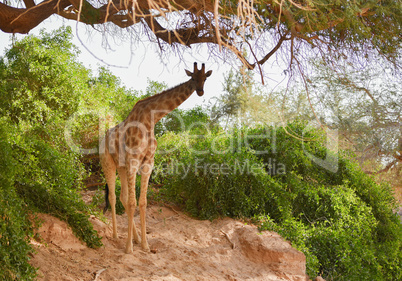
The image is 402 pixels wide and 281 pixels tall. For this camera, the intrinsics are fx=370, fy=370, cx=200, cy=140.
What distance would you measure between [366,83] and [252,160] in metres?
5.47

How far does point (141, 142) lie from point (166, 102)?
639 mm

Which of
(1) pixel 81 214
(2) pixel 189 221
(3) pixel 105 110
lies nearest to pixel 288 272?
(2) pixel 189 221

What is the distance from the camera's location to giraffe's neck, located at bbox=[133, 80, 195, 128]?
4.93 m

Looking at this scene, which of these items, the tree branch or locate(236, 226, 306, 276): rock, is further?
locate(236, 226, 306, 276): rock

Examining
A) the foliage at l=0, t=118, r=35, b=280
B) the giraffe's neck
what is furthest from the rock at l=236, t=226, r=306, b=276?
the foliage at l=0, t=118, r=35, b=280

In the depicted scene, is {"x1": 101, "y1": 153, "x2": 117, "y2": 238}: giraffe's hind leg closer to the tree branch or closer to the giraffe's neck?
the giraffe's neck

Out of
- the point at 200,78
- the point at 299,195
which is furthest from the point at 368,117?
the point at 200,78

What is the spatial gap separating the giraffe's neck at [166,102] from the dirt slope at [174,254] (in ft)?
5.72

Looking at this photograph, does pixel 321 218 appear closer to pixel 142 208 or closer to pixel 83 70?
pixel 142 208

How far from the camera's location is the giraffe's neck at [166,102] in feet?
16.2

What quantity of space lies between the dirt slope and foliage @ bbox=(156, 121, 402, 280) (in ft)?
1.32

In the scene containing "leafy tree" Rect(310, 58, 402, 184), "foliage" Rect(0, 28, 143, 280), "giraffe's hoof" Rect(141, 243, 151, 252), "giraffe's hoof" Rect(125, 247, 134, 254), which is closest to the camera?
"foliage" Rect(0, 28, 143, 280)

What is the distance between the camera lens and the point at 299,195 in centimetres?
729

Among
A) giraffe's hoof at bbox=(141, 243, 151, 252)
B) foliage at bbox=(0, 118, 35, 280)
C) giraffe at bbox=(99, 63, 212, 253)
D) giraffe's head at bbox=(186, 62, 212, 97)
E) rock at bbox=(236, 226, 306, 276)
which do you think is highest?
giraffe's head at bbox=(186, 62, 212, 97)
